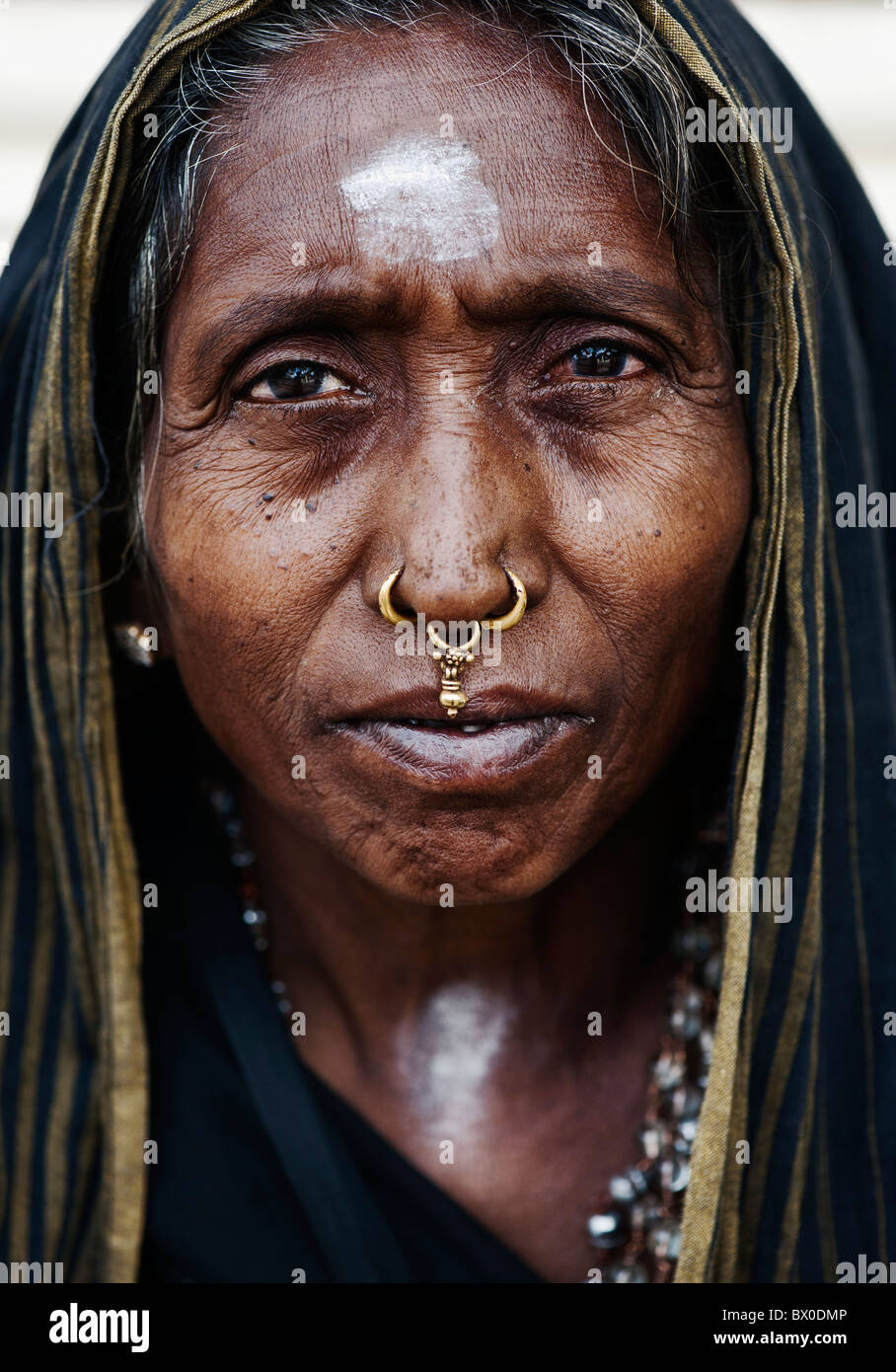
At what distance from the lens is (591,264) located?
1.52 m

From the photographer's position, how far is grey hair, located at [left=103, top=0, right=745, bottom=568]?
1.58m

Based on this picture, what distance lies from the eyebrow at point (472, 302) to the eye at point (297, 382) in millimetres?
44

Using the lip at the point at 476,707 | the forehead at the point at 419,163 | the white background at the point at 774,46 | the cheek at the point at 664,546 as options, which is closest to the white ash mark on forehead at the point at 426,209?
the forehead at the point at 419,163

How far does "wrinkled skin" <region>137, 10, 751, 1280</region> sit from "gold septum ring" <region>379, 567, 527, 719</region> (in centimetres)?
1

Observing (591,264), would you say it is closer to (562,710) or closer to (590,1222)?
(562,710)

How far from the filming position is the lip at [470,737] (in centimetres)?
151

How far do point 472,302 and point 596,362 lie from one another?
173mm

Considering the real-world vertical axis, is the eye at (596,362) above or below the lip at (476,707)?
above

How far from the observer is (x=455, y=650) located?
1472 mm

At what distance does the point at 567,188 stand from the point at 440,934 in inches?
38.7

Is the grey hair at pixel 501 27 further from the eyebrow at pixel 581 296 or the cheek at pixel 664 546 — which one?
the cheek at pixel 664 546

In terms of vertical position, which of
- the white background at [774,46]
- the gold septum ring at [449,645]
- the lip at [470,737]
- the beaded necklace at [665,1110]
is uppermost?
the white background at [774,46]

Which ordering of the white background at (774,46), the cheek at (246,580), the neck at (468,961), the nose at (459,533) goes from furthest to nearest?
the white background at (774,46)
the neck at (468,961)
the cheek at (246,580)
the nose at (459,533)
